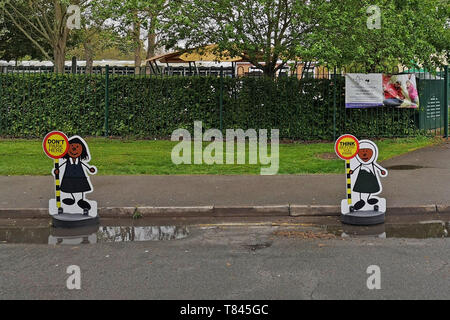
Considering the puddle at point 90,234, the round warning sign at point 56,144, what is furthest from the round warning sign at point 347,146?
the round warning sign at point 56,144

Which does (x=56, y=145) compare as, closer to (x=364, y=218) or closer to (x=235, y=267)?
(x=235, y=267)

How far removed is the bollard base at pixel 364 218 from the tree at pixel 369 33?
250 inches

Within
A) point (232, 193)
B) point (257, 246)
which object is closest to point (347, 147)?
point (257, 246)

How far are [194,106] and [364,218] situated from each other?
993 centimetres

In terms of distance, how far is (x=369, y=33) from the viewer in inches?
540

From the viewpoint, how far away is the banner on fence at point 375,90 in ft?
51.8

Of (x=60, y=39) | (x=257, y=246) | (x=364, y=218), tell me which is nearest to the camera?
(x=257, y=246)

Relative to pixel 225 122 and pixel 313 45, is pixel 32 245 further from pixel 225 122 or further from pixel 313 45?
pixel 225 122

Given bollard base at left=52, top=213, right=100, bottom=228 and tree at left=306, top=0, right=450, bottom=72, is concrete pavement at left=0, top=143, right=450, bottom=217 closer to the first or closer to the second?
bollard base at left=52, top=213, right=100, bottom=228

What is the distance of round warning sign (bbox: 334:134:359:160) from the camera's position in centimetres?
741

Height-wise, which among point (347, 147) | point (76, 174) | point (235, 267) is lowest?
point (235, 267)

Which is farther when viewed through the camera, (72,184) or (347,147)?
(72,184)

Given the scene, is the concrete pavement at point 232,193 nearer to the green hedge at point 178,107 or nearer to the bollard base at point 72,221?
the bollard base at point 72,221
